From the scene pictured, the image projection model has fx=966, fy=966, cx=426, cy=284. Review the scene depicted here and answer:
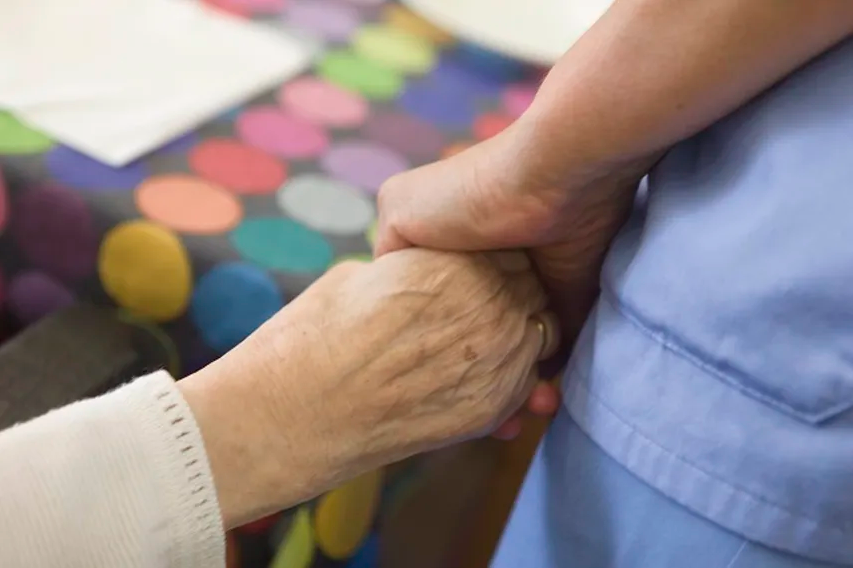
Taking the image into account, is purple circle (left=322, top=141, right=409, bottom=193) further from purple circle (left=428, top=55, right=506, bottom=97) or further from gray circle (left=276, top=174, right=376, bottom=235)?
purple circle (left=428, top=55, right=506, bottom=97)

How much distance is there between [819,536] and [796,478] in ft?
0.10

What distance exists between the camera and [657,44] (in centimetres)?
44

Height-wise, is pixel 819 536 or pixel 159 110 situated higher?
pixel 819 536

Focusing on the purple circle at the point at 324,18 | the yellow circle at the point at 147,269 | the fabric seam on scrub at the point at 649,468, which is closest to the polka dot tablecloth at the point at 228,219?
the yellow circle at the point at 147,269

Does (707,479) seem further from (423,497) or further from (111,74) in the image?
(111,74)

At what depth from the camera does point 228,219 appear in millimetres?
670

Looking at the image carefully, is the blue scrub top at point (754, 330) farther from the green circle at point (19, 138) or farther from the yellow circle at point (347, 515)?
the green circle at point (19, 138)

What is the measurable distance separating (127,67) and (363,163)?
22 centimetres

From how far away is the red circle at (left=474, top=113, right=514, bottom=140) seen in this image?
2.75 ft

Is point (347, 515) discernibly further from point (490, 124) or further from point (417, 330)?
point (490, 124)

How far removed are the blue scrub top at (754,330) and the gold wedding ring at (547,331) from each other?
134 mm

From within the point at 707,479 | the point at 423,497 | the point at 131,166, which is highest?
the point at 707,479

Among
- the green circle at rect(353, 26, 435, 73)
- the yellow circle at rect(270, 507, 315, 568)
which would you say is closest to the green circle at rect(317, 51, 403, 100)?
the green circle at rect(353, 26, 435, 73)

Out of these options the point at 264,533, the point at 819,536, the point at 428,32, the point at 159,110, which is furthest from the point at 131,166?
the point at 819,536
